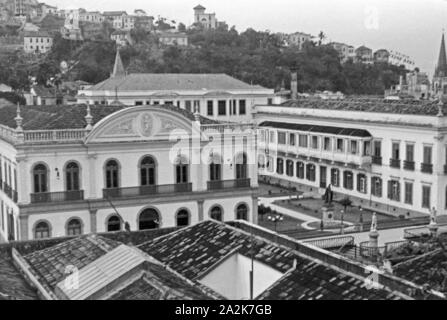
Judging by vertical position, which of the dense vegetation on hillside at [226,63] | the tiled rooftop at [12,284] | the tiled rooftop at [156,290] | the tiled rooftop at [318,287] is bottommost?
the tiled rooftop at [12,284]

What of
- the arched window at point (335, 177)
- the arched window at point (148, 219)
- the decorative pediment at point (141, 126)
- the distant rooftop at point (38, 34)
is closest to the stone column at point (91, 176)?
the decorative pediment at point (141, 126)

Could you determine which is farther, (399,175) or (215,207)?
(399,175)

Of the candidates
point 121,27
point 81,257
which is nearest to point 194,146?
point 81,257

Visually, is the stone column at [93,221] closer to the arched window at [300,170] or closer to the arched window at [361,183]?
the arched window at [361,183]

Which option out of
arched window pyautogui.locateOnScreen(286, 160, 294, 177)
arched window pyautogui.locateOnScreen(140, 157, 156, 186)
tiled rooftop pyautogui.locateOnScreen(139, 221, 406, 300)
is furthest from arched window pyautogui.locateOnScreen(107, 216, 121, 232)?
arched window pyautogui.locateOnScreen(286, 160, 294, 177)

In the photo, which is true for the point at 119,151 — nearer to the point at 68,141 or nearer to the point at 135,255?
the point at 68,141

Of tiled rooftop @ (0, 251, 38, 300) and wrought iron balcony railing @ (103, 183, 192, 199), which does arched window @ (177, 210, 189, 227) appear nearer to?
wrought iron balcony railing @ (103, 183, 192, 199)
